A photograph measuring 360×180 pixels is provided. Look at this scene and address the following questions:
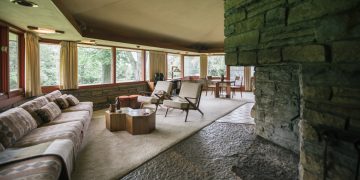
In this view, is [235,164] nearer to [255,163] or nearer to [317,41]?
[255,163]

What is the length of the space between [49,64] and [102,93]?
1.57 meters

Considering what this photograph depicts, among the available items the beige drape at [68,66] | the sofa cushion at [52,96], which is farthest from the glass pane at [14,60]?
the beige drape at [68,66]

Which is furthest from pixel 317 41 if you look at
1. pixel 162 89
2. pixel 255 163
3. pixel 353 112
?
pixel 162 89

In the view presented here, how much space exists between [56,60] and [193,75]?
6320mm

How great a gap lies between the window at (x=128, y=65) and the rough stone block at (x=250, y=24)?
17.9 ft

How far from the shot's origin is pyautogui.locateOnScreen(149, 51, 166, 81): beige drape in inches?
314

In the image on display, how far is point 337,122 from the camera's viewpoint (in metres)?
1.30

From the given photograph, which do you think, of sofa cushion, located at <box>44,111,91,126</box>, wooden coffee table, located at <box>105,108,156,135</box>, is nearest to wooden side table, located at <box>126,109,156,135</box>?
wooden coffee table, located at <box>105,108,156,135</box>

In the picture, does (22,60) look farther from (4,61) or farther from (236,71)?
(236,71)

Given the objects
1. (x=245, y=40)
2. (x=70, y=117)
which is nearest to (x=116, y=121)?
(x=70, y=117)

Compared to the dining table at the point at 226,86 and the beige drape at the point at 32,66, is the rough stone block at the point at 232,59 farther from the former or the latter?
the dining table at the point at 226,86

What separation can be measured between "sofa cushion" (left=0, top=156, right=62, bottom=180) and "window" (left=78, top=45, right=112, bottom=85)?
14.6 ft

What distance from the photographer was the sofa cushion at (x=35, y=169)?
63.9 inches

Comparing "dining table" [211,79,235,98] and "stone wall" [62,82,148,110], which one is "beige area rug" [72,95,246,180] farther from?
"dining table" [211,79,235,98]
